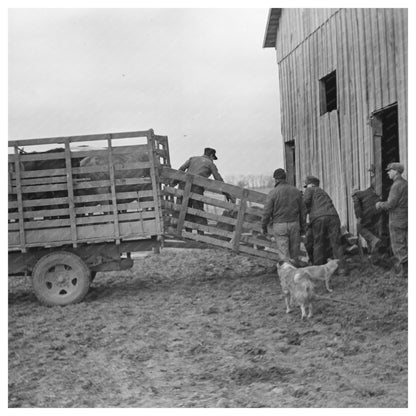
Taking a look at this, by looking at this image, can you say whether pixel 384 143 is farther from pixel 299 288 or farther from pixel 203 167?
pixel 299 288

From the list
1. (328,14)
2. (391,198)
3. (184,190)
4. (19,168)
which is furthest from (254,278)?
(328,14)

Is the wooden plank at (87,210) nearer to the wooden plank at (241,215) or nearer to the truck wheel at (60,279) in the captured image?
the truck wheel at (60,279)

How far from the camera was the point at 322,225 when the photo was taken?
813 cm

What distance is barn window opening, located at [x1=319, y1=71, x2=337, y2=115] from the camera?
11097mm

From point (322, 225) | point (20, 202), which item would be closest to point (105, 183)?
point (20, 202)

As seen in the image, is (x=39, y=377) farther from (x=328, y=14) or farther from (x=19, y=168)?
(x=328, y=14)

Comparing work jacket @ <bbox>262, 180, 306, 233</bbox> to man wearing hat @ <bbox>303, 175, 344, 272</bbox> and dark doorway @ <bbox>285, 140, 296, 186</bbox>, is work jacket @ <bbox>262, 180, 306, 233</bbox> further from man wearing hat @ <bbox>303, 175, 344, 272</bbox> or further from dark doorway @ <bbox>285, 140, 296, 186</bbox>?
dark doorway @ <bbox>285, 140, 296, 186</bbox>

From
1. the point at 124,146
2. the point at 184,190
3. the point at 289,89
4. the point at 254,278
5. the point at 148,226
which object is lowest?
the point at 254,278

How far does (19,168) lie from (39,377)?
378 cm

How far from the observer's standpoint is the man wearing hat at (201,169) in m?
8.66

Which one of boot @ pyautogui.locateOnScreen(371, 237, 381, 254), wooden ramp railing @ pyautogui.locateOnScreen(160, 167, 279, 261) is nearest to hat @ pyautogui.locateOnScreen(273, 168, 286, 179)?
wooden ramp railing @ pyautogui.locateOnScreen(160, 167, 279, 261)

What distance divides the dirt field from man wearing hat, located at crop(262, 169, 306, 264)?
665 millimetres

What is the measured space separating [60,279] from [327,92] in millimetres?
6912

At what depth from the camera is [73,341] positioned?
612cm
